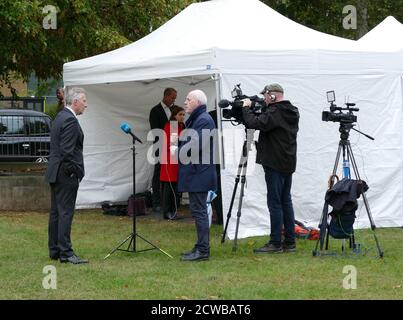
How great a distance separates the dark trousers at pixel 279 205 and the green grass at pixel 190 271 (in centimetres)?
27

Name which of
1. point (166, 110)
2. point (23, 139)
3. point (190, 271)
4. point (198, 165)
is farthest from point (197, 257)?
point (23, 139)

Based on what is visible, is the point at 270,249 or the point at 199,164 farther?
the point at 270,249

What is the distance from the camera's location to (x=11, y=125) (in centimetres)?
1620

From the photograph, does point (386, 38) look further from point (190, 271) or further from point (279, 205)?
point (190, 271)

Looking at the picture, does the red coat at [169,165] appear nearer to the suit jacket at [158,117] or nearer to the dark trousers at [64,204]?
the suit jacket at [158,117]

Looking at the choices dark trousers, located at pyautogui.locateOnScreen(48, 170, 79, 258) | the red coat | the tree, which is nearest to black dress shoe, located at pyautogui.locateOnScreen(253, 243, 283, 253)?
dark trousers, located at pyautogui.locateOnScreen(48, 170, 79, 258)

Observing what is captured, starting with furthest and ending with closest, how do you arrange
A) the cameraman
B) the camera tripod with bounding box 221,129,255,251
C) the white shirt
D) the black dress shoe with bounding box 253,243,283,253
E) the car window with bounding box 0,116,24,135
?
the car window with bounding box 0,116,24,135
the white shirt
the camera tripod with bounding box 221,129,255,251
the black dress shoe with bounding box 253,243,283,253
the cameraman

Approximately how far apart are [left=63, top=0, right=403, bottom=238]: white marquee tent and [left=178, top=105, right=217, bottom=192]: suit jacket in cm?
155

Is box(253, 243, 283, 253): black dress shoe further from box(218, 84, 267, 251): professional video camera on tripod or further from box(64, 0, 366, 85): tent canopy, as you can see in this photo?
box(64, 0, 366, 85): tent canopy

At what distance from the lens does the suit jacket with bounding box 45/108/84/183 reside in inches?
347

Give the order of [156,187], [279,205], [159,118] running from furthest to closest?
[156,187]
[159,118]
[279,205]

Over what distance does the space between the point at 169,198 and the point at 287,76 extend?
9.93 ft
